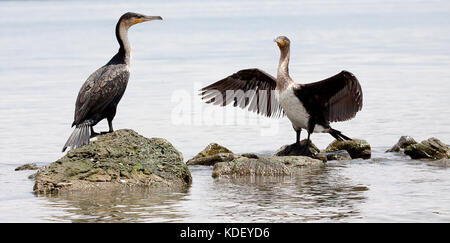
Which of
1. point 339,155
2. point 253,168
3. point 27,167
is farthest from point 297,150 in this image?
point 27,167

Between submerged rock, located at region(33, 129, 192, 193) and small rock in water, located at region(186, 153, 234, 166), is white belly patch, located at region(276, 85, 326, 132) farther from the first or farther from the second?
submerged rock, located at region(33, 129, 192, 193)

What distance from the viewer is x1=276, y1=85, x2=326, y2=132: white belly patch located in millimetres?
12148

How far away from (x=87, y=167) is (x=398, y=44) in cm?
2245

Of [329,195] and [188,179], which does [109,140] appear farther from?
[329,195]

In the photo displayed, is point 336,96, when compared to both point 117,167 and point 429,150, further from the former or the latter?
point 117,167

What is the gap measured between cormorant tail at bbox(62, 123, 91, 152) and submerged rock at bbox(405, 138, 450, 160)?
4.40 meters

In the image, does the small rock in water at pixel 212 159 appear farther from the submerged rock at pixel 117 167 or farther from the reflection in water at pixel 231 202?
the submerged rock at pixel 117 167

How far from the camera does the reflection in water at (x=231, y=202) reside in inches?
330

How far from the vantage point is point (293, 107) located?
1219cm

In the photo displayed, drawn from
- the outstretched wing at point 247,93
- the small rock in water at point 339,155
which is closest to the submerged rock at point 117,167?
the small rock in water at point 339,155

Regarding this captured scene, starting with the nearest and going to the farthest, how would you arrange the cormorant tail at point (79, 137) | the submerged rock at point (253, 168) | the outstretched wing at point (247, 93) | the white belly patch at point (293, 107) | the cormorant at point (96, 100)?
the cormorant tail at point (79, 137), the cormorant at point (96, 100), the submerged rock at point (253, 168), the white belly patch at point (293, 107), the outstretched wing at point (247, 93)

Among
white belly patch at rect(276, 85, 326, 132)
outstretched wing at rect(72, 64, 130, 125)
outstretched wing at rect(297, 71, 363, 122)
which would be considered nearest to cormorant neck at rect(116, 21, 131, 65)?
outstretched wing at rect(72, 64, 130, 125)

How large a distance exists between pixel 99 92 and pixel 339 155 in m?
3.54

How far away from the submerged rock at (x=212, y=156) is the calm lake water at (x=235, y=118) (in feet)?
0.71
